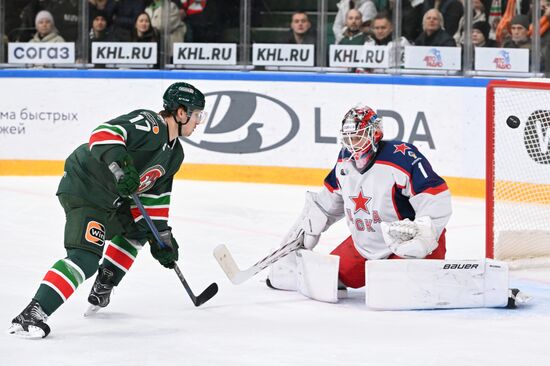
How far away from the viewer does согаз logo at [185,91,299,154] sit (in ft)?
26.8

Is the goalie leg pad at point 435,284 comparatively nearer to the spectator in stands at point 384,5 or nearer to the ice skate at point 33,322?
the ice skate at point 33,322

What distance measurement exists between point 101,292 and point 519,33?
4280mm

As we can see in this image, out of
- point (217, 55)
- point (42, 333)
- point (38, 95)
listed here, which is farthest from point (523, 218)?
point (38, 95)

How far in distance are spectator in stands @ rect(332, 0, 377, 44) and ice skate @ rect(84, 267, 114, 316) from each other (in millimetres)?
4292

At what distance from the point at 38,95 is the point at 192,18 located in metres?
1.24

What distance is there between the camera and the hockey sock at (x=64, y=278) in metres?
3.81

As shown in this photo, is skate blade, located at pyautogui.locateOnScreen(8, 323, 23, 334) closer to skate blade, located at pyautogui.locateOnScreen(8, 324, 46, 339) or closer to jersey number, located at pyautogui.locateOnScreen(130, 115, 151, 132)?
skate blade, located at pyautogui.locateOnScreen(8, 324, 46, 339)

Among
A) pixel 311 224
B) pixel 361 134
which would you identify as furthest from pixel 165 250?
pixel 361 134

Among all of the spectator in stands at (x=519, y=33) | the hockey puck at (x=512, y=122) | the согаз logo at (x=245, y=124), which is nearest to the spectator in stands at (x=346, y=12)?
the согаз logo at (x=245, y=124)

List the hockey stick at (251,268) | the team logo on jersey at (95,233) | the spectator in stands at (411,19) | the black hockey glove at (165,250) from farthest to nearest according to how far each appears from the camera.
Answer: the spectator in stands at (411,19), the hockey stick at (251,268), the black hockey glove at (165,250), the team logo on jersey at (95,233)

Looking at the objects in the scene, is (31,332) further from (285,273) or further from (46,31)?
(46,31)

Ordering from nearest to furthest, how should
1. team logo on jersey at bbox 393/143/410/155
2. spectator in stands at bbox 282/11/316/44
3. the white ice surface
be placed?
the white ice surface, team logo on jersey at bbox 393/143/410/155, spectator in stands at bbox 282/11/316/44

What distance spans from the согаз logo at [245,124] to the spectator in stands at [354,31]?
64cm

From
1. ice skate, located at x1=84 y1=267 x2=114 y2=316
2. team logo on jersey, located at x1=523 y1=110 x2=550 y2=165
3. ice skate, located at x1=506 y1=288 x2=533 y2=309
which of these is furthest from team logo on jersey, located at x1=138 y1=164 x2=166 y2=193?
team logo on jersey, located at x1=523 y1=110 x2=550 y2=165
